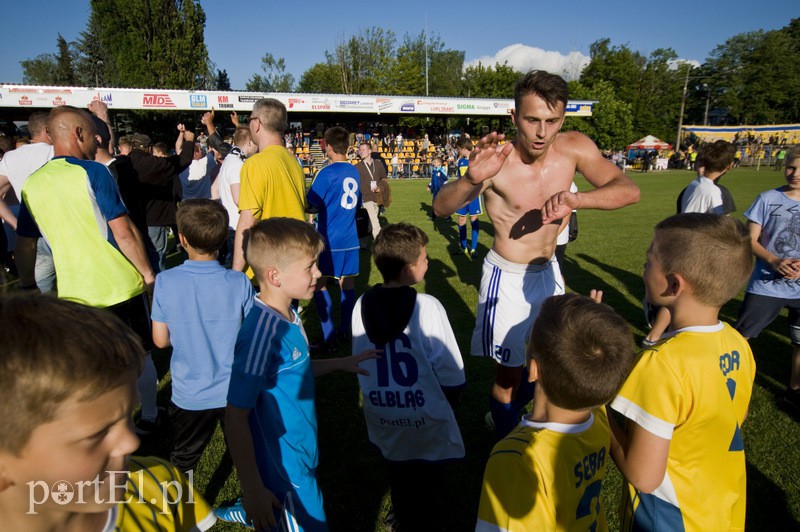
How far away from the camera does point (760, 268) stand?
3854 millimetres

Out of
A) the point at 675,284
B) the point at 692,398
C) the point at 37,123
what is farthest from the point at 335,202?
the point at 692,398

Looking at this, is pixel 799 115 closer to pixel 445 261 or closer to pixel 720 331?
pixel 445 261

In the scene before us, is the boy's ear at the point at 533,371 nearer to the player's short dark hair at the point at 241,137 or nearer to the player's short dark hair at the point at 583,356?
the player's short dark hair at the point at 583,356

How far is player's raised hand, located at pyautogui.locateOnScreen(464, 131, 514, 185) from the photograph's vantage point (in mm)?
2709

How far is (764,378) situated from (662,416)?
12.9 ft

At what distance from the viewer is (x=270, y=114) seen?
4.04 m

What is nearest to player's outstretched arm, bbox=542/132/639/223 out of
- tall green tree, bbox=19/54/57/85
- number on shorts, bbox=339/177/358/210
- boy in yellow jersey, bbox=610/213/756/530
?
boy in yellow jersey, bbox=610/213/756/530

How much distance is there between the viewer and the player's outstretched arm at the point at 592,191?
2535mm

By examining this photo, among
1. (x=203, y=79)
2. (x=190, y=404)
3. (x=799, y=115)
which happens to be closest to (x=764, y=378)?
(x=190, y=404)

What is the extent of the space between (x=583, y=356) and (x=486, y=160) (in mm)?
1637

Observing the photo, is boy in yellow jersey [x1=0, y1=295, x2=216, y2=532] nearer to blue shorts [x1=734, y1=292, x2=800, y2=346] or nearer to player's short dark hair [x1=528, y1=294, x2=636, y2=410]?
player's short dark hair [x1=528, y1=294, x2=636, y2=410]

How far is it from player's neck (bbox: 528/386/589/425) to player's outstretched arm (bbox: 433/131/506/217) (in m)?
1.59

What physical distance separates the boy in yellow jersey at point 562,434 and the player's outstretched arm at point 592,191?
1.13m

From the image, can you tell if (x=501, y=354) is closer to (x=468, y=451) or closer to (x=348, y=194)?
(x=468, y=451)
